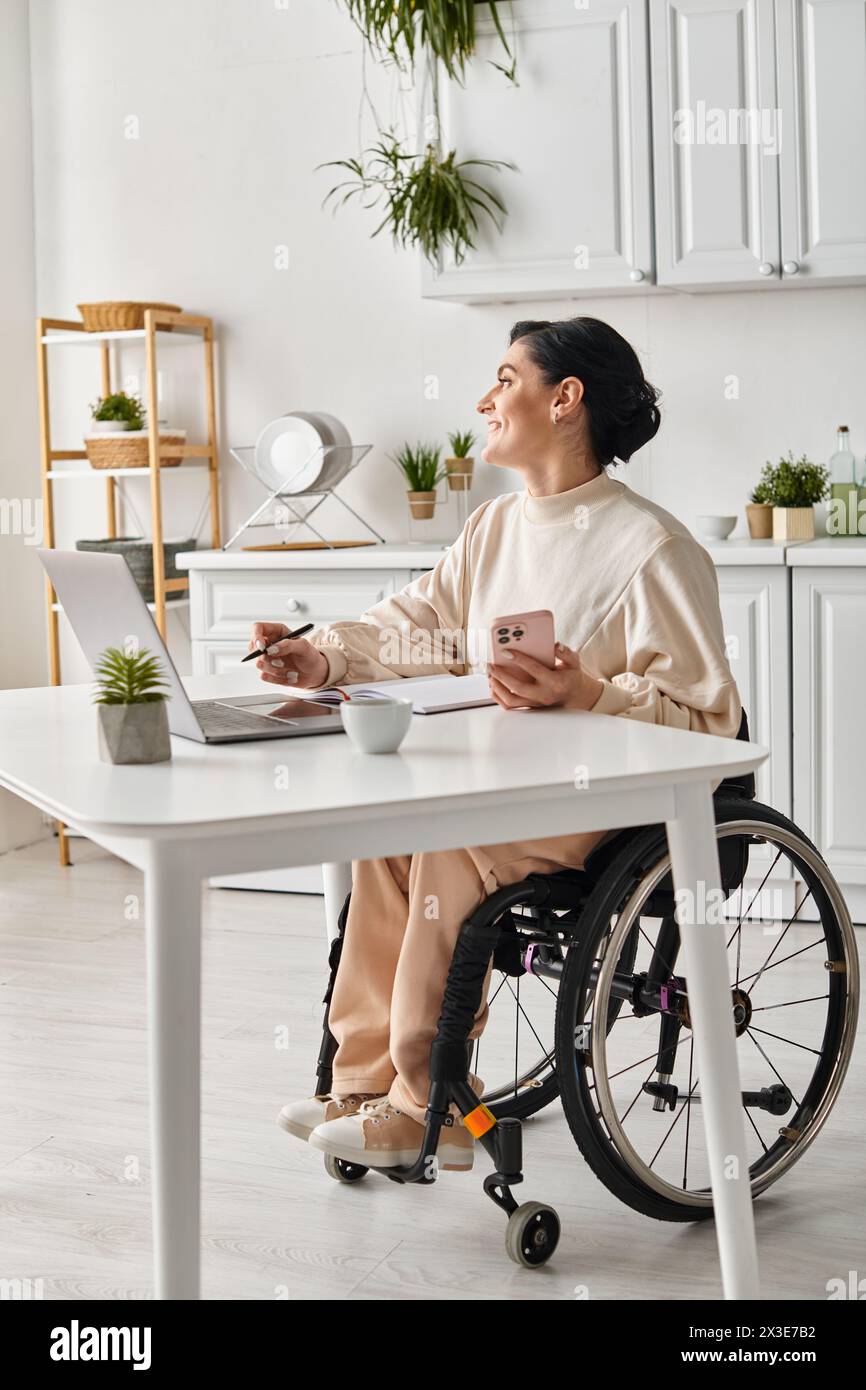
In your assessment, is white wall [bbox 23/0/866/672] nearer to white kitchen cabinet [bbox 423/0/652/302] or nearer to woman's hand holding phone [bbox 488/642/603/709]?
white kitchen cabinet [bbox 423/0/652/302]

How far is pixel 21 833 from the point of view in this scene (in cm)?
447

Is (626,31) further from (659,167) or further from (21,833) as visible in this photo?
(21,833)

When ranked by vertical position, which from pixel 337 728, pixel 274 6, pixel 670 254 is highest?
pixel 274 6

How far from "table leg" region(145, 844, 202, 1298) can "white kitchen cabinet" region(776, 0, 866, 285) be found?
8.45ft

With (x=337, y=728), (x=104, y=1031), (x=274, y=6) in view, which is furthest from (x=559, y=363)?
(x=274, y=6)

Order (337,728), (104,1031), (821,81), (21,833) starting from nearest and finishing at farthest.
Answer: (337,728), (104,1031), (821,81), (21,833)

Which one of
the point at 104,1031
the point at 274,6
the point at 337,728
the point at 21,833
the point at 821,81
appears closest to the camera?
the point at 337,728

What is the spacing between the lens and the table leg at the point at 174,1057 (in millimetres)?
1413

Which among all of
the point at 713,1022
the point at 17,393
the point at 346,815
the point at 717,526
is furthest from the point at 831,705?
the point at 17,393

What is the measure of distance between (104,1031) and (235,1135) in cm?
57

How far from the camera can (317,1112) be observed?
217cm

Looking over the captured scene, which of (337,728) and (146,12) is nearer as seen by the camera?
(337,728)

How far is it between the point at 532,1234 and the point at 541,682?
711mm

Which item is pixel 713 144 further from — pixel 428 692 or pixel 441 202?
pixel 428 692
